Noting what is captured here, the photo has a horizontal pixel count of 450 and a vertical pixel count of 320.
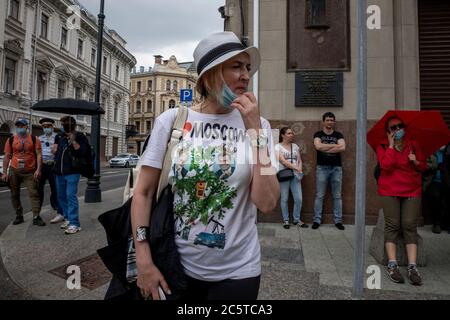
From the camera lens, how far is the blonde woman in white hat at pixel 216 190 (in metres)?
1.54

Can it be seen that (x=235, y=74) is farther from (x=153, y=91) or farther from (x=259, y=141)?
(x=153, y=91)

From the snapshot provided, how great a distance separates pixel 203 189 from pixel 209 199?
0.06 metres

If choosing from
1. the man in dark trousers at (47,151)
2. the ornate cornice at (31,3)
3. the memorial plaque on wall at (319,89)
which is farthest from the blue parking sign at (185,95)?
the ornate cornice at (31,3)

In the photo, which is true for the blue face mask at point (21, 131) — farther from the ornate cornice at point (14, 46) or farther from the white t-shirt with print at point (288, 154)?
the ornate cornice at point (14, 46)

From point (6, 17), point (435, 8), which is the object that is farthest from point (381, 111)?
point (6, 17)

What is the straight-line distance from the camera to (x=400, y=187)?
146 inches

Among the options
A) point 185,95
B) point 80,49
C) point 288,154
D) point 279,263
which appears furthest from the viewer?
point 80,49

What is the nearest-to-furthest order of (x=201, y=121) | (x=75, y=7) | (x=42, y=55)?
(x=201, y=121) < (x=42, y=55) < (x=75, y=7)

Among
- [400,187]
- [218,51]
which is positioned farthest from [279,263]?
[218,51]

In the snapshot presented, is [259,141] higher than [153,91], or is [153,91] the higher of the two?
[153,91]

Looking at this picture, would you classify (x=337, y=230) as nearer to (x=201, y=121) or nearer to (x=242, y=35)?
(x=242, y=35)

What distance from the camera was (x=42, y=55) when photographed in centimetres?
2903

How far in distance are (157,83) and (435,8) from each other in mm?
66848
